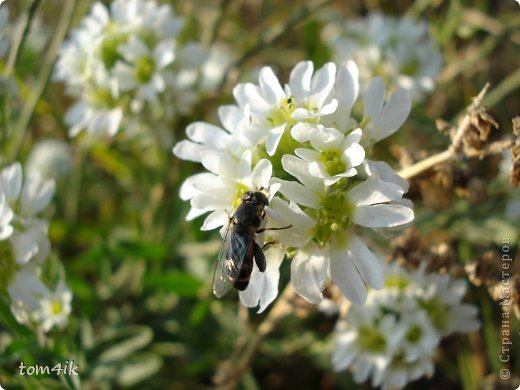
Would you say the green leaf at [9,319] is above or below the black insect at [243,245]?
below

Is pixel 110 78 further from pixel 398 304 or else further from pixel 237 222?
pixel 398 304

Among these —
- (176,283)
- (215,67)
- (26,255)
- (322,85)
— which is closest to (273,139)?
(322,85)

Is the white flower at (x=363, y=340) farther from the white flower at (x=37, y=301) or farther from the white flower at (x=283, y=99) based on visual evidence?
the white flower at (x=37, y=301)

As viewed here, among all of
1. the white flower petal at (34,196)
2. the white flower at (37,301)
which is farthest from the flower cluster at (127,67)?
the white flower at (37,301)

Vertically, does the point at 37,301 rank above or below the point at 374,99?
below

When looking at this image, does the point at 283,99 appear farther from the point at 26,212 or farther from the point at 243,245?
the point at 26,212

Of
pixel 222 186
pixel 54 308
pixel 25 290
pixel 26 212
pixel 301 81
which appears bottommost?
pixel 54 308

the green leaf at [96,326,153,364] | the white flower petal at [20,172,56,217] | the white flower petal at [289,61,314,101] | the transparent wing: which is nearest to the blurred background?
the green leaf at [96,326,153,364]

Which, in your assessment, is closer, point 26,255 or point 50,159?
point 26,255
